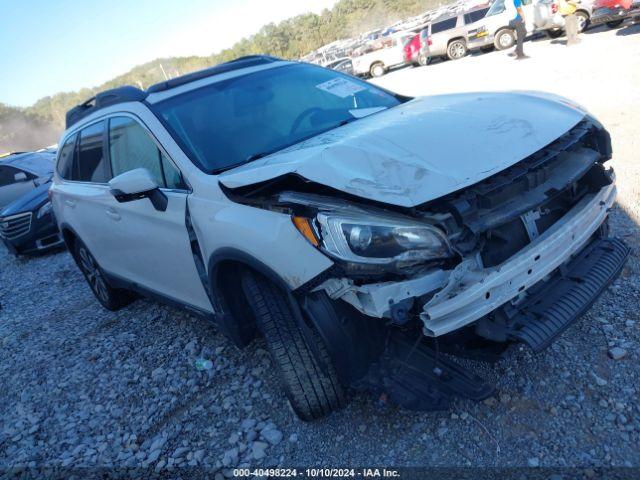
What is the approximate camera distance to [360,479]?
2.25 meters

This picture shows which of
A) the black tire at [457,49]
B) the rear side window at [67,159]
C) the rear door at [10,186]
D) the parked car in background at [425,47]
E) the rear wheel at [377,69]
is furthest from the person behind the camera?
the rear wheel at [377,69]

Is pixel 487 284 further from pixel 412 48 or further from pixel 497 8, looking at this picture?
pixel 412 48

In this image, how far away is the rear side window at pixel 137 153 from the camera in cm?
289

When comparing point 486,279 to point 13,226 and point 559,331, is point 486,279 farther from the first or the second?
point 13,226

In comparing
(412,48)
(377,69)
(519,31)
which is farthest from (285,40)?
(519,31)

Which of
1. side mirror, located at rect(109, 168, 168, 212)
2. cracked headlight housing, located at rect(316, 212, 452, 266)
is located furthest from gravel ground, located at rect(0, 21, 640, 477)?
side mirror, located at rect(109, 168, 168, 212)

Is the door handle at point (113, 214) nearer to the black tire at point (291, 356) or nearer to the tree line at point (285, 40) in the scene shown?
the black tire at point (291, 356)

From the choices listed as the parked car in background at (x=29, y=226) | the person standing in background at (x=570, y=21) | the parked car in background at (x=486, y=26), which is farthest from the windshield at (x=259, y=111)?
the parked car in background at (x=486, y=26)

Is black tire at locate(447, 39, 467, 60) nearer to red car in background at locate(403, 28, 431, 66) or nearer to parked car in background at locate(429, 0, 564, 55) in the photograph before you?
parked car in background at locate(429, 0, 564, 55)

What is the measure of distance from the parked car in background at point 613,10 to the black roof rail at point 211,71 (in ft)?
40.2

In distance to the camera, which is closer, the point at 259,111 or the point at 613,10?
the point at 259,111

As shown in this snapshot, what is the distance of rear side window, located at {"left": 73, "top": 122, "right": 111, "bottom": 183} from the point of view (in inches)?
149

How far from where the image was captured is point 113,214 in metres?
3.61

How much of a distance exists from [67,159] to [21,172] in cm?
625
